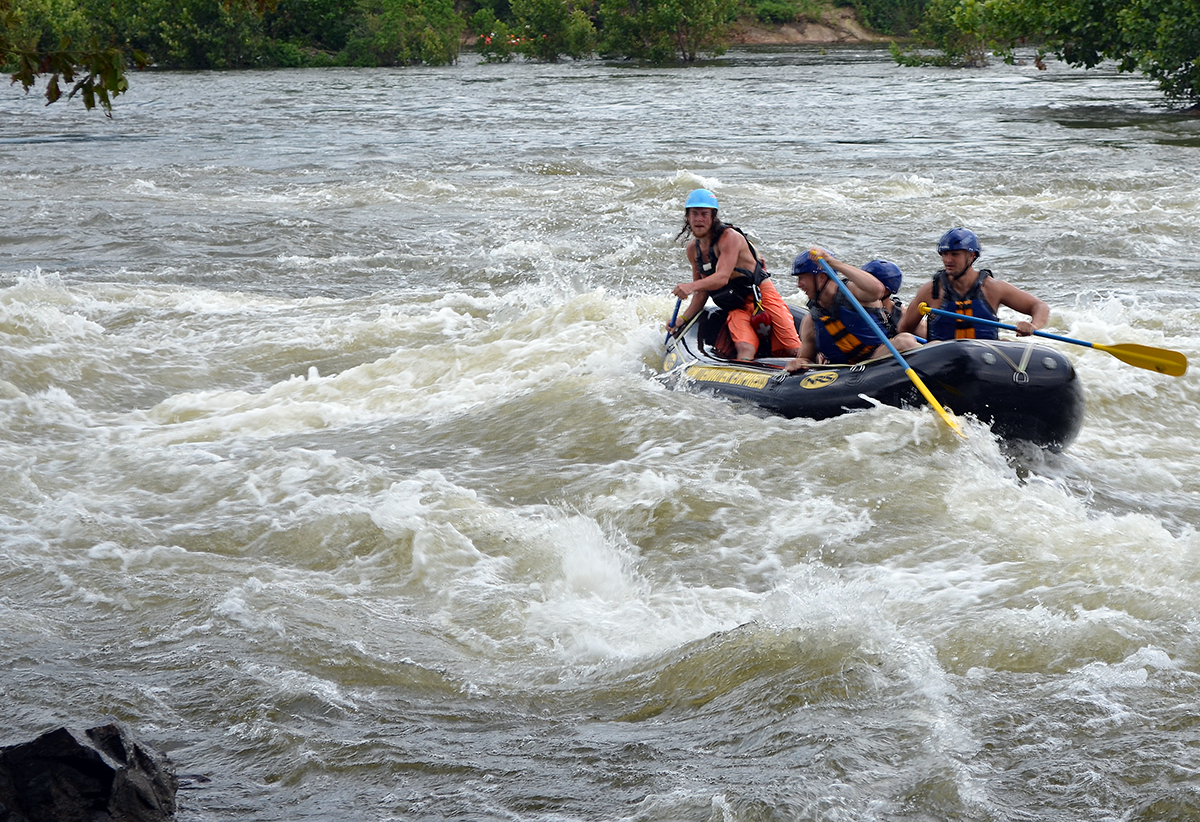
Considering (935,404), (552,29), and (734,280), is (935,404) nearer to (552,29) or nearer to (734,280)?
(734,280)

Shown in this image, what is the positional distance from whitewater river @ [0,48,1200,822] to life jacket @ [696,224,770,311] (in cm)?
75

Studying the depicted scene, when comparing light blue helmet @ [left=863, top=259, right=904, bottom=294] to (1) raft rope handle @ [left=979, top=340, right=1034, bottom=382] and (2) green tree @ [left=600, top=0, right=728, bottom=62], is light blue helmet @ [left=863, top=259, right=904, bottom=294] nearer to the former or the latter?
(1) raft rope handle @ [left=979, top=340, right=1034, bottom=382]

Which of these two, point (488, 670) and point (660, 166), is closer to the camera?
point (488, 670)

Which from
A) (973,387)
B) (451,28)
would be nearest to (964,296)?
(973,387)

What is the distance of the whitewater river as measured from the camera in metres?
3.94

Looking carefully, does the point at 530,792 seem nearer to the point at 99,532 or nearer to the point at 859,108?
the point at 99,532

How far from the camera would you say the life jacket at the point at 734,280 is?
319 inches

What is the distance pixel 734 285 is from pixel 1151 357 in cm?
262

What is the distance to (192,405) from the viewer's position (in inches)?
341

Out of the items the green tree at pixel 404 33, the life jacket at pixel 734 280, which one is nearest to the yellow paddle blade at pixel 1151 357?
the life jacket at pixel 734 280

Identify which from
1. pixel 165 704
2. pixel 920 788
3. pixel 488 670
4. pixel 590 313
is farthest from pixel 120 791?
pixel 590 313

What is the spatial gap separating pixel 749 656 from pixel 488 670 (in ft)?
3.29

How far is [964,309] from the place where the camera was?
23.7 feet

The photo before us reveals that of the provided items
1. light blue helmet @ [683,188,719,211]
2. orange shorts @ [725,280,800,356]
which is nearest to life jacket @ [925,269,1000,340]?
orange shorts @ [725,280,800,356]
